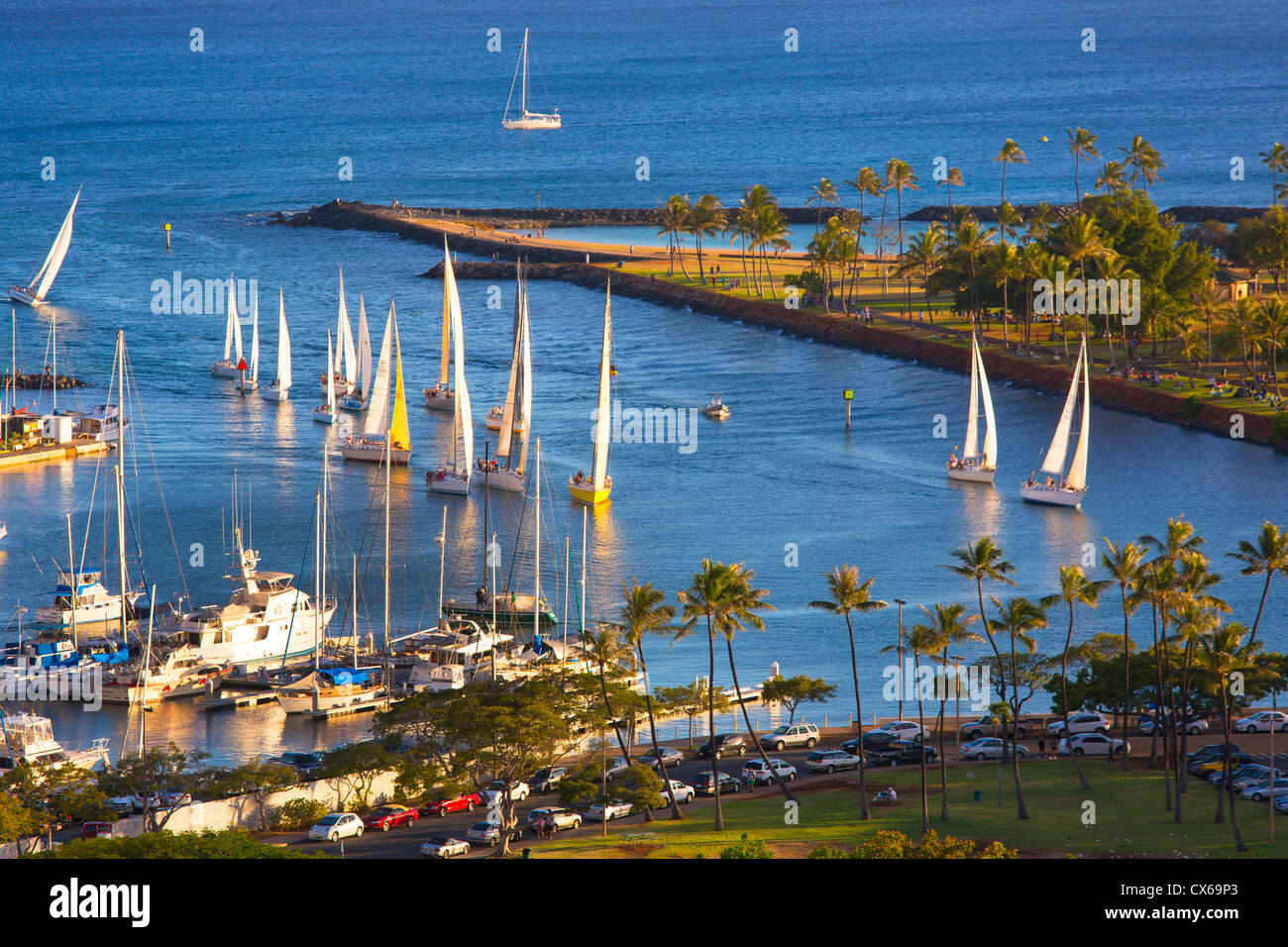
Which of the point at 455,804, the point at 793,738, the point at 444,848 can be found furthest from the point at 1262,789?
the point at 455,804

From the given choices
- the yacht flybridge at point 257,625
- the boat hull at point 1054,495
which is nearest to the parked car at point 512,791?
the yacht flybridge at point 257,625

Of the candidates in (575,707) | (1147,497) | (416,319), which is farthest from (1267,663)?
(416,319)

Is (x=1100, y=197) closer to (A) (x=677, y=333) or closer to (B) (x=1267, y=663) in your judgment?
(A) (x=677, y=333)

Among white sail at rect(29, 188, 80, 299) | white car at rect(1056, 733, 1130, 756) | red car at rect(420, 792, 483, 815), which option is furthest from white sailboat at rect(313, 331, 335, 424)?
Answer: white car at rect(1056, 733, 1130, 756)

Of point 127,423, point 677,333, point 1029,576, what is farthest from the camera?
point 677,333

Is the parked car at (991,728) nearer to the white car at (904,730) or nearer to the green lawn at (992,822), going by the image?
the white car at (904,730)

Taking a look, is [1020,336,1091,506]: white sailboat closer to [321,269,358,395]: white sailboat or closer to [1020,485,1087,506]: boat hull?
[1020,485,1087,506]: boat hull
